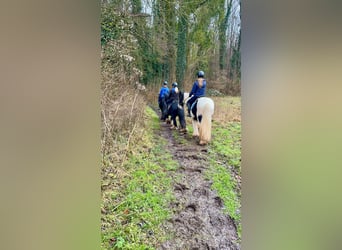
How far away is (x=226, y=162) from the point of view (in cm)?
150

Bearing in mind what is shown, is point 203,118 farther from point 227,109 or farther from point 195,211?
point 195,211

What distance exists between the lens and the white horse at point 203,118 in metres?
Result: 1.55

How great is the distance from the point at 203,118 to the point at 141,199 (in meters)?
0.54

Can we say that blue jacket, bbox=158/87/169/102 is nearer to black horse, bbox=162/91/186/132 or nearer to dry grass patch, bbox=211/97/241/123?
black horse, bbox=162/91/186/132

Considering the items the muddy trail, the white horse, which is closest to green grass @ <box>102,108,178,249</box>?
the muddy trail

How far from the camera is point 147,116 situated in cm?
160

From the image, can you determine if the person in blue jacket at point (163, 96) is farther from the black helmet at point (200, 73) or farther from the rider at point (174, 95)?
the black helmet at point (200, 73)

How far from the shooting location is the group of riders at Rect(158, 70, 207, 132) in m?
1.53

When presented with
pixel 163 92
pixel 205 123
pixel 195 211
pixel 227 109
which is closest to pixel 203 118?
pixel 205 123
